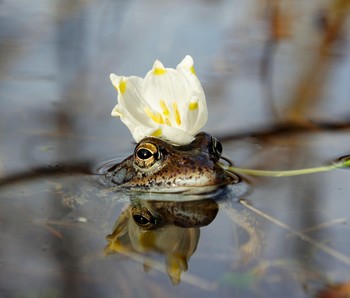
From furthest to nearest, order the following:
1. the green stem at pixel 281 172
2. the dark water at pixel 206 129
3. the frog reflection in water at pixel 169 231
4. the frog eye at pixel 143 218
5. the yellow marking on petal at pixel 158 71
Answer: the green stem at pixel 281 172
the yellow marking on petal at pixel 158 71
the frog eye at pixel 143 218
the frog reflection in water at pixel 169 231
the dark water at pixel 206 129

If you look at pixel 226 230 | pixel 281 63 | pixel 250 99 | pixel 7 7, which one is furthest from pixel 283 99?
pixel 7 7

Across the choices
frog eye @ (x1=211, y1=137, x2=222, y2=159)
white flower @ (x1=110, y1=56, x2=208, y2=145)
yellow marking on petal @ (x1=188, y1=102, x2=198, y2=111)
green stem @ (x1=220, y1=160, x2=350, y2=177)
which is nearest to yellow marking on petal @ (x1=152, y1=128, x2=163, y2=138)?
white flower @ (x1=110, y1=56, x2=208, y2=145)

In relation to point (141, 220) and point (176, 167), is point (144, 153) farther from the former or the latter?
point (141, 220)

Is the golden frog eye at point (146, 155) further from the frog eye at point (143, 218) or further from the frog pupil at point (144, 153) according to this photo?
the frog eye at point (143, 218)

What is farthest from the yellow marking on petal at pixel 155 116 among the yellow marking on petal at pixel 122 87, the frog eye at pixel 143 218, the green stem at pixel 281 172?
the green stem at pixel 281 172

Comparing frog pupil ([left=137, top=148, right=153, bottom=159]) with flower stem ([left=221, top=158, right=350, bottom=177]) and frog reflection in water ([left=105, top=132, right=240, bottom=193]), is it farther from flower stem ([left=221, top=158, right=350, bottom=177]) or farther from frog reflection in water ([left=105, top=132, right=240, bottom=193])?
flower stem ([left=221, top=158, right=350, bottom=177])

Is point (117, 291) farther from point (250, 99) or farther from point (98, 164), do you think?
point (250, 99)
